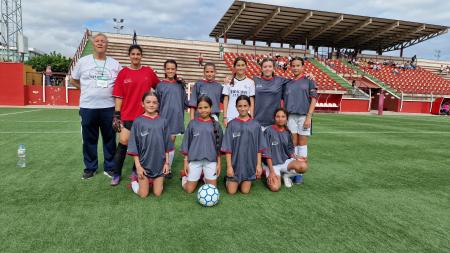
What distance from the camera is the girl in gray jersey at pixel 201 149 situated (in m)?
4.12

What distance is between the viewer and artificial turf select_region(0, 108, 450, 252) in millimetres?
2727

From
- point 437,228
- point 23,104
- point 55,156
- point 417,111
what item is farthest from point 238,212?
point 417,111

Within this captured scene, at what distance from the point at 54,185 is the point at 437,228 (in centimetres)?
478

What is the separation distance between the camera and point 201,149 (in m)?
4.13

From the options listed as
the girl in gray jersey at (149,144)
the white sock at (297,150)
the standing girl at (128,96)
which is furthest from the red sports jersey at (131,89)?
the white sock at (297,150)

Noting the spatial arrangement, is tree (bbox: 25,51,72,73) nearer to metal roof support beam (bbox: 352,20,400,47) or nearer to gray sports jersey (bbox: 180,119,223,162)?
metal roof support beam (bbox: 352,20,400,47)

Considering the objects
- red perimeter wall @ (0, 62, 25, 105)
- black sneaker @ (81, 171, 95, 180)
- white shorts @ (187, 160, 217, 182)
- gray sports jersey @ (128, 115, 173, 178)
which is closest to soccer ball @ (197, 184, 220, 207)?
white shorts @ (187, 160, 217, 182)

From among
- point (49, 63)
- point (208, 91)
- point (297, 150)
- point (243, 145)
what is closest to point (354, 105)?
point (297, 150)

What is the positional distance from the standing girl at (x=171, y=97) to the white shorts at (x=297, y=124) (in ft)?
5.93

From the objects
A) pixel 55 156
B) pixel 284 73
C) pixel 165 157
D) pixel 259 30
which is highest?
pixel 259 30

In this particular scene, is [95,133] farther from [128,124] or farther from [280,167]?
[280,167]

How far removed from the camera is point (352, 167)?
5.83m

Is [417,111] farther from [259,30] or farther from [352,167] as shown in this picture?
[352,167]

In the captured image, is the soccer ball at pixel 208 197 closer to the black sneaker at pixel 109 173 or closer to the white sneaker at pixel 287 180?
the white sneaker at pixel 287 180
